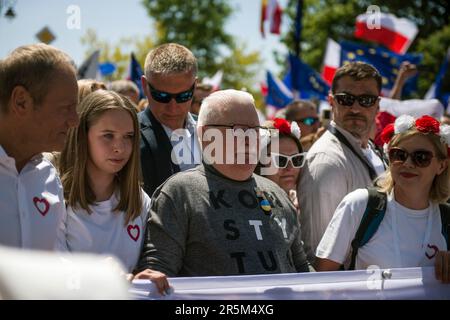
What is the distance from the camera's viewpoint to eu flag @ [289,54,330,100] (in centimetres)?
1065

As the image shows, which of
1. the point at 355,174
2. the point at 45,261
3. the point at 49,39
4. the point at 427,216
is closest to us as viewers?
the point at 45,261

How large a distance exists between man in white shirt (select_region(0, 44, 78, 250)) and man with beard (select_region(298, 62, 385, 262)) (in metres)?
1.84

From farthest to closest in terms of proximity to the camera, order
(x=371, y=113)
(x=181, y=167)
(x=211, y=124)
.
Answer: (x=371, y=113) < (x=181, y=167) < (x=211, y=124)

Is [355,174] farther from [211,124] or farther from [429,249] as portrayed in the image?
[211,124]

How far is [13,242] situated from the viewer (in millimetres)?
2605

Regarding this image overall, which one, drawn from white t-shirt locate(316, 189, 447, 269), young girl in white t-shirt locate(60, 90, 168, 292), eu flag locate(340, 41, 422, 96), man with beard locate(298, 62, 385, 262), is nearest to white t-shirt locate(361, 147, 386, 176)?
man with beard locate(298, 62, 385, 262)

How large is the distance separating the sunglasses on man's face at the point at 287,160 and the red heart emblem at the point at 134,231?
1617 mm

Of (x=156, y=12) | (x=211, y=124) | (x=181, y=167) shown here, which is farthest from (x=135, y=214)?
(x=156, y=12)

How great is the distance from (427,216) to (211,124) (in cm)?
133

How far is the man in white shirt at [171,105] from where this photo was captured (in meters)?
4.11

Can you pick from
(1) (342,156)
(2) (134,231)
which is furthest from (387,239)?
(2) (134,231)

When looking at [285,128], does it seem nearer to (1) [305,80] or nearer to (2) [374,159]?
(2) [374,159]

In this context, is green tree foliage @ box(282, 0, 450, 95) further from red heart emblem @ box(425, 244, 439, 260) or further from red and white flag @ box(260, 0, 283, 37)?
red heart emblem @ box(425, 244, 439, 260)

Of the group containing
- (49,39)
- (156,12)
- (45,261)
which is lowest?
(156,12)
